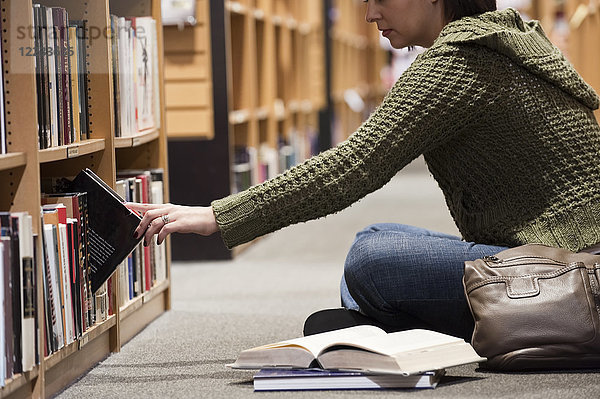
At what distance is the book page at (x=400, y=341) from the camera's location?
6.42 feet

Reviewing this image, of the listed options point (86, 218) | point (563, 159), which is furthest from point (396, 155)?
point (86, 218)

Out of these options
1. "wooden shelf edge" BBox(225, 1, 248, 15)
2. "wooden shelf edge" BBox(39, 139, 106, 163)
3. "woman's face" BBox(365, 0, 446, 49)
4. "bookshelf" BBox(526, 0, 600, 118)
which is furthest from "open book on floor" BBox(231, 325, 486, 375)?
"bookshelf" BBox(526, 0, 600, 118)

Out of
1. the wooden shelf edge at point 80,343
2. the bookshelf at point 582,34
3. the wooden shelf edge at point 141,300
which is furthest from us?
the bookshelf at point 582,34

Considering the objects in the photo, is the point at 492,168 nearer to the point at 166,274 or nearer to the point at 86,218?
the point at 86,218

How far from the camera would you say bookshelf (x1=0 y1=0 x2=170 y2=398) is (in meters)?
1.95

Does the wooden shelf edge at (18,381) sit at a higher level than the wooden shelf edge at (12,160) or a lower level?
lower

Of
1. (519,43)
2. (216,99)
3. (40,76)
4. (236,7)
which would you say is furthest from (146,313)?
(236,7)

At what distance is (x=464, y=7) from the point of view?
226cm

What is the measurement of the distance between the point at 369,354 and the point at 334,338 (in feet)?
0.40

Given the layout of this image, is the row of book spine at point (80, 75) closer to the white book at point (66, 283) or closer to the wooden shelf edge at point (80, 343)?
the white book at point (66, 283)

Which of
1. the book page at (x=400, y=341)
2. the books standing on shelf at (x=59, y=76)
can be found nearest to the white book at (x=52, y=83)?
the books standing on shelf at (x=59, y=76)

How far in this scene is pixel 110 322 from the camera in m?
2.49

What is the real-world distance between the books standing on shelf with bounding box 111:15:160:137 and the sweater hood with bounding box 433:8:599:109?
1.00 metres

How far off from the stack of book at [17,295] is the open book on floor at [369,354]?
1.44 feet
